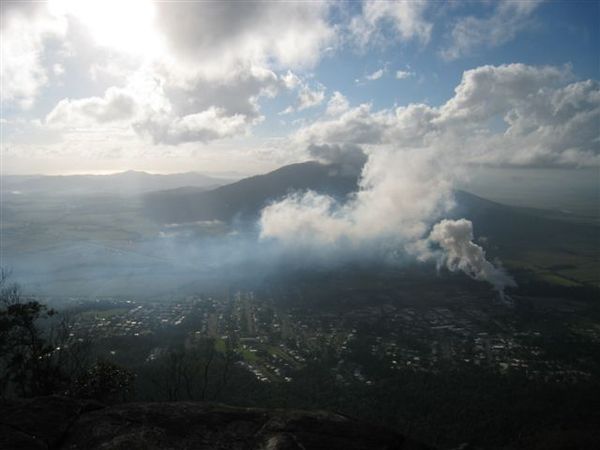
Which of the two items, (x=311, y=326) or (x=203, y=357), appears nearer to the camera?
(x=203, y=357)

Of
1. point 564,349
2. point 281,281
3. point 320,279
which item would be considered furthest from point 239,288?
point 564,349

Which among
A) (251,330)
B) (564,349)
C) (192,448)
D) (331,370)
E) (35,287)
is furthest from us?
(35,287)

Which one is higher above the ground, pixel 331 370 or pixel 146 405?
pixel 146 405

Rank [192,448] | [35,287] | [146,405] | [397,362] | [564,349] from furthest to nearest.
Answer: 1. [35,287]
2. [564,349]
3. [397,362]
4. [146,405]
5. [192,448]

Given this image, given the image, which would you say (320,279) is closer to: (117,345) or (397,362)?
(397,362)

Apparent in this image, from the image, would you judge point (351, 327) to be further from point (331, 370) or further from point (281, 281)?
point (281, 281)

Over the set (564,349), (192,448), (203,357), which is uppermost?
(192,448)

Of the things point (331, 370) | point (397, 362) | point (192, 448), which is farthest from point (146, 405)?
point (397, 362)
